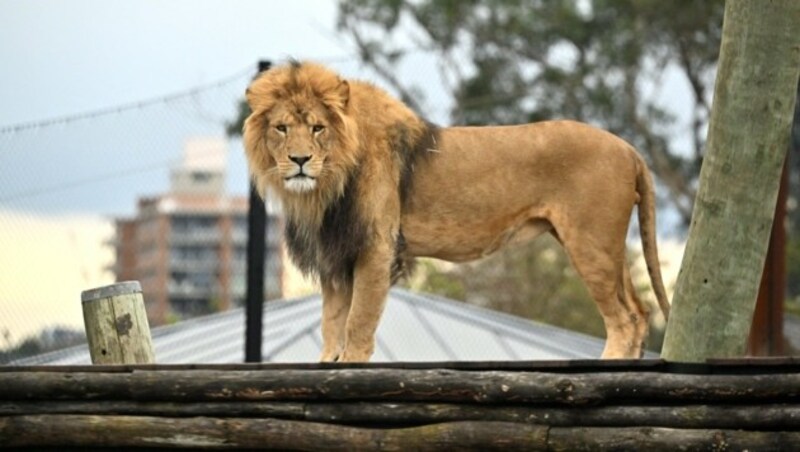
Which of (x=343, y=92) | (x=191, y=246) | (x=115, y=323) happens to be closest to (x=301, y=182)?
(x=343, y=92)

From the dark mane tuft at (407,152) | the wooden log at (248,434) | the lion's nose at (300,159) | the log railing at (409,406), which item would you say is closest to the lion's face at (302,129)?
the lion's nose at (300,159)

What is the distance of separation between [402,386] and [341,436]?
23 cm

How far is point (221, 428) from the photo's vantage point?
586 centimetres

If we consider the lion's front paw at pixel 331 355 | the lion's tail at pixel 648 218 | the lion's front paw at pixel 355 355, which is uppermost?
the lion's tail at pixel 648 218

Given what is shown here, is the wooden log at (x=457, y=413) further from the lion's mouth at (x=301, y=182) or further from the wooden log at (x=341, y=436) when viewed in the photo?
A: the lion's mouth at (x=301, y=182)

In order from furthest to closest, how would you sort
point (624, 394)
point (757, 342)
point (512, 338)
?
point (512, 338) < point (757, 342) < point (624, 394)

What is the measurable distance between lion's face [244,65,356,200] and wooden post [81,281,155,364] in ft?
2.23

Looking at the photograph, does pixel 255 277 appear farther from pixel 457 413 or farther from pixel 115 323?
pixel 457 413

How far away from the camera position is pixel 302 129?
6879 mm

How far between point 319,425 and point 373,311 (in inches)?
46.1

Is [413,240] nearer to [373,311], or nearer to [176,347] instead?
[373,311]

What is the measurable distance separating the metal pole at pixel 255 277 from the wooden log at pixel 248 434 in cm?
→ 315

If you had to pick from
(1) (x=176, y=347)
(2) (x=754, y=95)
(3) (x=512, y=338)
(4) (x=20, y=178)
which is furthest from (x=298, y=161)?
(3) (x=512, y=338)

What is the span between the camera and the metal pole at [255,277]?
9.23 m
